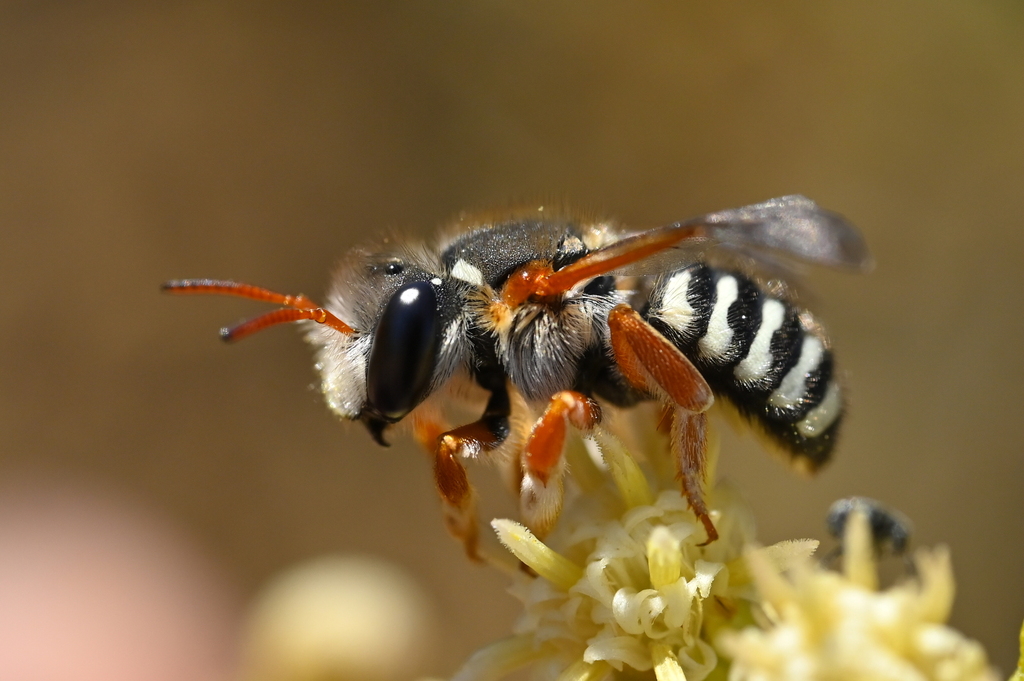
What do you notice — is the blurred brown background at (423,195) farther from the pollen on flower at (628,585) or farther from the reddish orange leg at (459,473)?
the pollen on flower at (628,585)

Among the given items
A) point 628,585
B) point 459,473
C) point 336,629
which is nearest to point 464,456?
point 459,473

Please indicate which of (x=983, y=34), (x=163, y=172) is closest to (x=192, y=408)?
(x=163, y=172)

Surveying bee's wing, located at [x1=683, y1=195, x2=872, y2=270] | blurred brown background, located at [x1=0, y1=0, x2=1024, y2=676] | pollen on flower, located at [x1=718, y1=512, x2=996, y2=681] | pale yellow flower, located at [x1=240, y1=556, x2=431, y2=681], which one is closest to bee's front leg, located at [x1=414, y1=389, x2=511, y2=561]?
bee's wing, located at [x1=683, y1=195, x2=872, y2=270]

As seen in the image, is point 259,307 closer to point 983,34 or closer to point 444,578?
point 444,578

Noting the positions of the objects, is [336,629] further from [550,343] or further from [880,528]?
[880,528]

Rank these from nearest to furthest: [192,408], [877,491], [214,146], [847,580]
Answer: [847,580]
[877,491]
[192,408]
[214,146]

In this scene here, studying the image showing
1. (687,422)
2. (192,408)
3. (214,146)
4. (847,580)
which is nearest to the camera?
(847,580)

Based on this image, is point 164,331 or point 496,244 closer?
point 496,244

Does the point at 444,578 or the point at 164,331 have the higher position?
the point at 164,331
